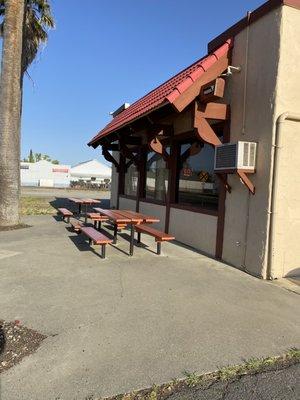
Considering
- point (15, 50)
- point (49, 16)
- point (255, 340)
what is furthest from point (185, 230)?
point (49, 16)

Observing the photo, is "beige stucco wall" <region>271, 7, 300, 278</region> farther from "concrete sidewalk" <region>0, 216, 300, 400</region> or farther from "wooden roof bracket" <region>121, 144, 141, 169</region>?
"wooden roof bracket" <region>121, 144, 141, 169</region>

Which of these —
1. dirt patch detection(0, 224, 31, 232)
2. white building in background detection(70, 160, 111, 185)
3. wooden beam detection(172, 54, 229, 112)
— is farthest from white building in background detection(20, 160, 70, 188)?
wooden beam detection(172, 54, 229, 112)

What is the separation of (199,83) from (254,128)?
1280 mm

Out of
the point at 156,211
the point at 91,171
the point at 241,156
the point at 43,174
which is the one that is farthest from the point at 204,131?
the point at 91,171

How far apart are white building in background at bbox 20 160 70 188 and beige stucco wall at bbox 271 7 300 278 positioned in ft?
204

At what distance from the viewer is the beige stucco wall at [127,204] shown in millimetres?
13919

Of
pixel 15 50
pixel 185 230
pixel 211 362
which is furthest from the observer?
pixel 15 50

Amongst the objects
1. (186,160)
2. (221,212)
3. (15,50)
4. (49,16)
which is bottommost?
(221,212)

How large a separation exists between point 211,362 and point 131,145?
10.8 m

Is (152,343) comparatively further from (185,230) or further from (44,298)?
(185,230)

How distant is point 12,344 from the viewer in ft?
13.0

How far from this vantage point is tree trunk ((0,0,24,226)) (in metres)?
11.3

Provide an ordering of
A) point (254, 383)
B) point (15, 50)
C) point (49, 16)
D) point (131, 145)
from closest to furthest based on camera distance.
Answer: point (254, 383) < point (15, 50) < point (131, 145) < point (49, 16)

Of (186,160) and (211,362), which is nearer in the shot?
(211,362)
